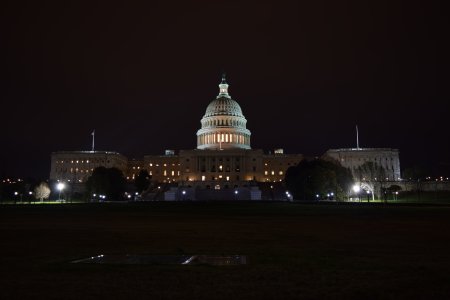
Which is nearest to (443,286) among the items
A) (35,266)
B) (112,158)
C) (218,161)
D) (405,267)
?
(405,267)

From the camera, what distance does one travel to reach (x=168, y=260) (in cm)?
1205

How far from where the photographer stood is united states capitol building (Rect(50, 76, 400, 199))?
15025 centimetres

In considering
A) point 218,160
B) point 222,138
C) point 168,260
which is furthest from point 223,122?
point 168,260

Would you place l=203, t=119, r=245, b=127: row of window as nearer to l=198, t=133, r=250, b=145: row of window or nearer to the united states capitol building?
the united states capitol building

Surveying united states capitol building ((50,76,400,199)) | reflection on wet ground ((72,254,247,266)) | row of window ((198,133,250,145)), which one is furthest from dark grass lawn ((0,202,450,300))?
row of window ((198,133,250,145))

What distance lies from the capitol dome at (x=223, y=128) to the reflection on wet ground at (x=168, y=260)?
14653cm

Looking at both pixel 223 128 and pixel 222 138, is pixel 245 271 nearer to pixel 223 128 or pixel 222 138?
pixel 223 128

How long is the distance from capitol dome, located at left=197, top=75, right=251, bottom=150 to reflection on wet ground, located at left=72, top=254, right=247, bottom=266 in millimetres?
146530

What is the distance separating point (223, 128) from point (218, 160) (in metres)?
16.9

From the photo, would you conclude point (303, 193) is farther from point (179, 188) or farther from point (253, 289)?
point (253, 289)

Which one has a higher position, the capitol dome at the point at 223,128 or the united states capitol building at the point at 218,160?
the capitol dome at the point at 223,128

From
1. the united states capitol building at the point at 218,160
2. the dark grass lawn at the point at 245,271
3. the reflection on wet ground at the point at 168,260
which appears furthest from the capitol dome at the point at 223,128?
the reflection on wet ground at the point at 168,260

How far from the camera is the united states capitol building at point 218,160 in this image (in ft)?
493

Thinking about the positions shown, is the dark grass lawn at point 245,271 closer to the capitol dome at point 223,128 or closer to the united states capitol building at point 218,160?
the united states capitol building at point 218,160
